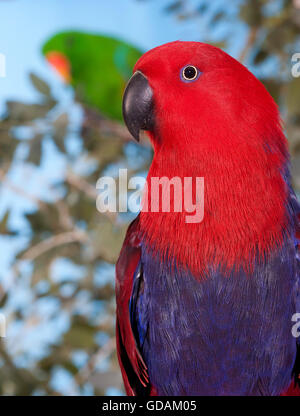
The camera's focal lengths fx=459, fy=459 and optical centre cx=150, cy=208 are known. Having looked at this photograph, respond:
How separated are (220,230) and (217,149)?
Answer: 57 millimetres

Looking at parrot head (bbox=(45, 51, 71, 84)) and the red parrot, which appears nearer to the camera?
the red parrot

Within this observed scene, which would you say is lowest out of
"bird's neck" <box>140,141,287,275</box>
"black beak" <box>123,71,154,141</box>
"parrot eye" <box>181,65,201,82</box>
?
"bird's neck" <box>140,141,287,275</box>

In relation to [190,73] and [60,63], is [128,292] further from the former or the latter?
[60,63]

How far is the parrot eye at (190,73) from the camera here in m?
0.33

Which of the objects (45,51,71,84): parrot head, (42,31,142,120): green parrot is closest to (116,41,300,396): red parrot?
(42,31,142,120): green parrot

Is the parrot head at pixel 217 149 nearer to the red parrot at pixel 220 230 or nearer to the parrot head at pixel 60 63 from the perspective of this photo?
the red parrot at pixel 220 230

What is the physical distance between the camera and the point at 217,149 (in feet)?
1.07

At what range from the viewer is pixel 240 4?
0.83 metres

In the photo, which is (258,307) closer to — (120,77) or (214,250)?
(214,250)

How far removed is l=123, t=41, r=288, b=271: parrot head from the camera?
32cm

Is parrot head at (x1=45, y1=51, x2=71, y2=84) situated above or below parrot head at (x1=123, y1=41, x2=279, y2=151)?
above

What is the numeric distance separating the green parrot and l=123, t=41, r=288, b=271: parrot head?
57 centimetres


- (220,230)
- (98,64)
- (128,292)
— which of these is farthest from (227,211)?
(98,64)

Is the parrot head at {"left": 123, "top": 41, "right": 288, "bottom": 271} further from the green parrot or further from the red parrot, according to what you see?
the green parrot
